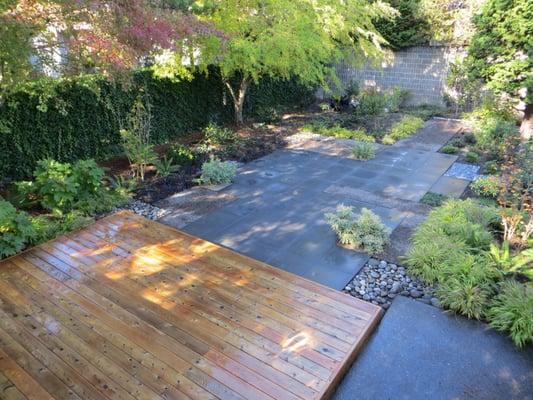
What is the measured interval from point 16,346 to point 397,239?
3.82 metres

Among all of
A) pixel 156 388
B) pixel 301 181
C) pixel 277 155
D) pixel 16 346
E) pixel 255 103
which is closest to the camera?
pixel 156 388

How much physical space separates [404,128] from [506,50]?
257cm

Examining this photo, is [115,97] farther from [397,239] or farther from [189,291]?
[397,239]

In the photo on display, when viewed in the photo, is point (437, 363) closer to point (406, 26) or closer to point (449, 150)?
point (449, 150)

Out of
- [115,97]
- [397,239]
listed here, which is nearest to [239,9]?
[115,97]

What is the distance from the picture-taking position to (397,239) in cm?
441

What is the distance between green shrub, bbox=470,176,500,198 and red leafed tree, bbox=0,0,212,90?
4.84 m

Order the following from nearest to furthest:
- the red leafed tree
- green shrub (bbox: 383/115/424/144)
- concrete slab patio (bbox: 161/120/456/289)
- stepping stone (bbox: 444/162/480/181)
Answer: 1. the red leafed tree
2. concrete slab patio (bbox: 161/120/456/289)
3. stepping stone (bbox: 444/162/480/181)
4. green shrub (bbox: 383/115/424/144)

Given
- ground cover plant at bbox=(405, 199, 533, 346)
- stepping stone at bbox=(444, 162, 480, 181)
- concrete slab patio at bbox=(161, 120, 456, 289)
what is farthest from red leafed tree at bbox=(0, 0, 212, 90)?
stepping stone at bbox=(444, 162, 480, 181)

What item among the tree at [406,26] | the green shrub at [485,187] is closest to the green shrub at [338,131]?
the green shrub at [485,187]

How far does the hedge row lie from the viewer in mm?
5480

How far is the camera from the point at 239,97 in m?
8.98

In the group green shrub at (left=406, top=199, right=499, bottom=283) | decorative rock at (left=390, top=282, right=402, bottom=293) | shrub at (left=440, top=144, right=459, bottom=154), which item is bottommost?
shrub at (left=440, top=144, right=459, bottom=154)

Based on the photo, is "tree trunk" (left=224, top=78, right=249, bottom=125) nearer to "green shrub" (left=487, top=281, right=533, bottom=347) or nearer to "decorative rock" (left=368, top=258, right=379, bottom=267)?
→ "decorative rock" (left=368, top=258, right=379, bottom=267)
